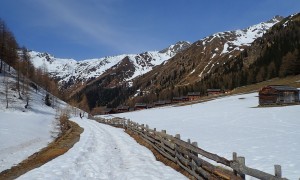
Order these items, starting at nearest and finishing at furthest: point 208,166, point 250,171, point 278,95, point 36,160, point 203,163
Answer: point 250,171 → point 208,166 → point 203,163 → point 36,160 → point 278,95

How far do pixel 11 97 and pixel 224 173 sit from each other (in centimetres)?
11729

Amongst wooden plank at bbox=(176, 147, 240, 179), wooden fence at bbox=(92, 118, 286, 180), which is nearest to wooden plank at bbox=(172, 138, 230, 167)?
wooden fence at bbox=(92, 118, 286, 180)

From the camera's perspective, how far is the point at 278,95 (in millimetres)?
91188

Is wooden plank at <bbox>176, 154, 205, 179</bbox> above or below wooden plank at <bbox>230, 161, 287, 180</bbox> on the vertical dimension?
below

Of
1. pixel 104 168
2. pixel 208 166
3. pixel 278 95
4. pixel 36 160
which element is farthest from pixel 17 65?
pixel 208 166

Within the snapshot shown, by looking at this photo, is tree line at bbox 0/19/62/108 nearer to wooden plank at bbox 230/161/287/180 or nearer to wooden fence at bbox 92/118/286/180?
wooden fence at bbox 92/118/286/180

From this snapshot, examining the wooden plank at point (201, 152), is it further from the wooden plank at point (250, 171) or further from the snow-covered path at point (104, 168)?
the snow-covered path at point (104, 168)

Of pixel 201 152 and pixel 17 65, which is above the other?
pixel 17 65

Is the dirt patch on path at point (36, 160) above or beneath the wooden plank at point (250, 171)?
beneath

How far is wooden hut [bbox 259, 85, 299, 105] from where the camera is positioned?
87.2 meters

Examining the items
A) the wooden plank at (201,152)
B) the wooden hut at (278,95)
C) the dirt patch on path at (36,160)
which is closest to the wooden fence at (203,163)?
the wooden plank at (201,152)

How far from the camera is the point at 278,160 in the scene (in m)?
18.9

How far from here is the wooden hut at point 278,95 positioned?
8725 centimetres

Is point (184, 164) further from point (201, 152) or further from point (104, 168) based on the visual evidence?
point (104, 168)
